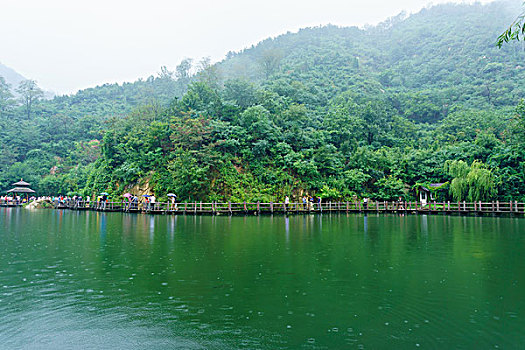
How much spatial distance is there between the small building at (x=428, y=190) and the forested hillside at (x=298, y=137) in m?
0.91

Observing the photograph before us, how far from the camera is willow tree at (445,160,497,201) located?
3534cm

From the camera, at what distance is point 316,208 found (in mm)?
38812

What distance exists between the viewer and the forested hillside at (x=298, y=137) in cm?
3922

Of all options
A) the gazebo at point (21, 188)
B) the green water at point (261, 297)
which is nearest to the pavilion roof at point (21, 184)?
the gazebo at point (21, 188)

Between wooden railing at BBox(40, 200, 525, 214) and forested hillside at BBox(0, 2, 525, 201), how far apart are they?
1.50 meters

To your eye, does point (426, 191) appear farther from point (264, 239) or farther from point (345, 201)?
point (264, 239)

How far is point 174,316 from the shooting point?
6738 mm

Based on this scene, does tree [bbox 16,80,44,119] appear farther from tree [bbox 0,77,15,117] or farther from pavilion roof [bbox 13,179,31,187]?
pavilion roof [bbox 13,179,31,187]

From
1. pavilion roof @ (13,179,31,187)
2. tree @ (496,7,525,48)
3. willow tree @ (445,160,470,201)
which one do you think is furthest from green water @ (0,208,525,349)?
pavilion roof @ (13,179,31,187)

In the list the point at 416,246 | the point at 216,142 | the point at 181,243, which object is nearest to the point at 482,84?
the point at 216,142

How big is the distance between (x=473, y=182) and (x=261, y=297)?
114 ft

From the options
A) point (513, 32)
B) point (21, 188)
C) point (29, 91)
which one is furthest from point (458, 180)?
point (29, 91)

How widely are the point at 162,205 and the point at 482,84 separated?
65228 mm

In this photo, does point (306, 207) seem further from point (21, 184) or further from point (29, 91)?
point (29, 91)
